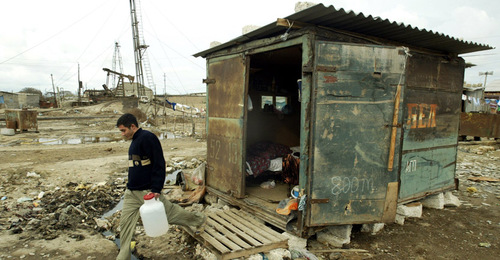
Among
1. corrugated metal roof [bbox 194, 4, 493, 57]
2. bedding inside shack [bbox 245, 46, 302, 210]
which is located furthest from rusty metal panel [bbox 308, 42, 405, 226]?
bedding inside shack [bbox 245, 46, 302, 210]

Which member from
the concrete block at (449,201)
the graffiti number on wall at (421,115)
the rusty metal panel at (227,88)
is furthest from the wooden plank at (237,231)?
the concrete block at (449,201)

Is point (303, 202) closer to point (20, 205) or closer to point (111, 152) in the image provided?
point (20, 205)

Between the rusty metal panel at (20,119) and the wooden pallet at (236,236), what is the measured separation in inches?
593

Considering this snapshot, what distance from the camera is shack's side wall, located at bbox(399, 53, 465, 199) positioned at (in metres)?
4.32

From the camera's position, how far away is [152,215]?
3.15 meters

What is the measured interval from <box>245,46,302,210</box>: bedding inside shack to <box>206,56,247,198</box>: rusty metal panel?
742 millimetres

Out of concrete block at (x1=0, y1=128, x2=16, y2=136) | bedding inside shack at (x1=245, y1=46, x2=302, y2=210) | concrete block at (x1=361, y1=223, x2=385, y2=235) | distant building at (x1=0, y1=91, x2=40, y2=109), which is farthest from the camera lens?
distant building at (x1=0, y1=91, x2=40, y2=109)

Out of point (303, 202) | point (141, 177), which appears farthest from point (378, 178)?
point (141, 177)

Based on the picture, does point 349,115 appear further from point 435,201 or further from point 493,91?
point 493,91

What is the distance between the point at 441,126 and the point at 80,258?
20.2ft

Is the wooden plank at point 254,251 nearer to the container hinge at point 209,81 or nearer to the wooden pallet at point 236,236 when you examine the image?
the wooden pallet at point 236,236

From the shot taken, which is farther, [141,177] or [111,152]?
[111,152]

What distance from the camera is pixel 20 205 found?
499cm

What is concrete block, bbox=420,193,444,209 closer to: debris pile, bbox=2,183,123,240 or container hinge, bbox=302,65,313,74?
container hinge, bbox=302,65,313,74
